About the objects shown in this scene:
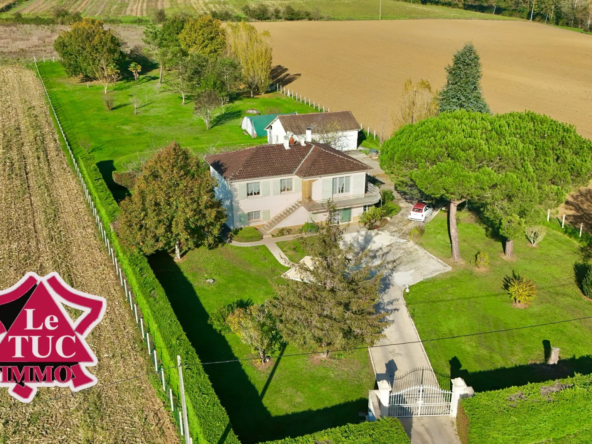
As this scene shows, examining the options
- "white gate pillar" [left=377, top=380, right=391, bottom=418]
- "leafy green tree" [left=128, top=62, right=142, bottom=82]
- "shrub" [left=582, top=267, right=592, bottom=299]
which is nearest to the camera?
"white gate pillar" [left=377, top=380, right=391, bottom=418]

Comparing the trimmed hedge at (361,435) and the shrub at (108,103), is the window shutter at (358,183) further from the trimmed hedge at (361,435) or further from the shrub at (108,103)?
the shrub at (108,103)

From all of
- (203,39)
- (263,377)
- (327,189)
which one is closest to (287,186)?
(327,189)

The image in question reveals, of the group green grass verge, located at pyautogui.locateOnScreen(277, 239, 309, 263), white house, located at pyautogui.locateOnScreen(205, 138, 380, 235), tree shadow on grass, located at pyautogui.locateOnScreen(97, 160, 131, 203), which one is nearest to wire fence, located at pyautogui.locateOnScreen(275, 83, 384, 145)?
white house, located at pyautogui.locateOnScreen(205, 138, 380, 235)

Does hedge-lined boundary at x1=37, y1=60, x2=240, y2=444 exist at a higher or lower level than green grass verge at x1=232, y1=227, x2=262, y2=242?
higher

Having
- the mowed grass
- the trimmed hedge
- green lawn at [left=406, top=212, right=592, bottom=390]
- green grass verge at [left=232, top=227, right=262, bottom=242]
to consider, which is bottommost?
the mowed grass

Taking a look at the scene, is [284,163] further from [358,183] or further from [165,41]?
[165,41]

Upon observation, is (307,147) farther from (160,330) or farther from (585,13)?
(585,13)

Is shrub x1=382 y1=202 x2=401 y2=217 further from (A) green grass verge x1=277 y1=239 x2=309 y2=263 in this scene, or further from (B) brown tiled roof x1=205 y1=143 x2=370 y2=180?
(A) green grass verge x1=277 y1=239 x2=309 y2=263
